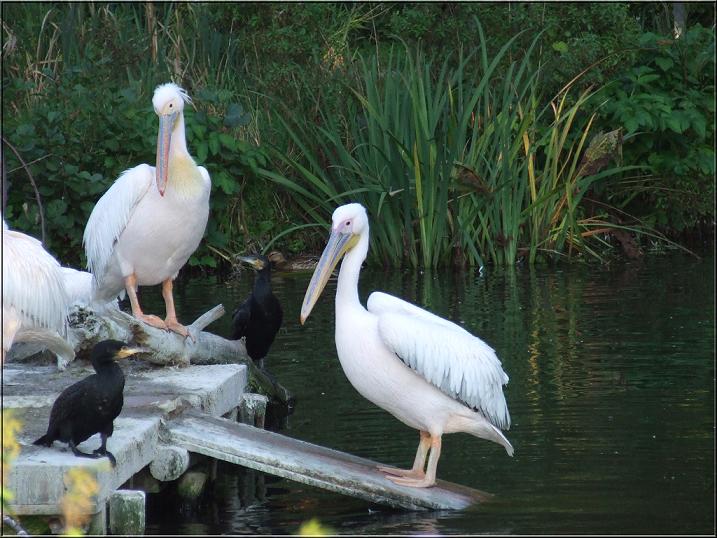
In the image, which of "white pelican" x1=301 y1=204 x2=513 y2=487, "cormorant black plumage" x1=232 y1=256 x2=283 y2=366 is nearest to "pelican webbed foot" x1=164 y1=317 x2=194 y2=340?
"cormorant black plumage" x1=232 y1=256 x2=283 y2=366

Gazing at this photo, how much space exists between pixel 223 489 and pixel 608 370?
2.61 m

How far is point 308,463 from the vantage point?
548 centimetres

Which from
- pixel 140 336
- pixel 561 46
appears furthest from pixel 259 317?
pixel 561 46

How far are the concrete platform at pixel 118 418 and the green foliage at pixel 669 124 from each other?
7538mm

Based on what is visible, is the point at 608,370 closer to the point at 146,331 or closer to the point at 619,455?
the point at 619,455

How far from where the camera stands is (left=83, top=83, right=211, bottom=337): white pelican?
6676 mm

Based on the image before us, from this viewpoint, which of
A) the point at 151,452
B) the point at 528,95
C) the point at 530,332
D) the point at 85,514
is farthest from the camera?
the point at 528,95

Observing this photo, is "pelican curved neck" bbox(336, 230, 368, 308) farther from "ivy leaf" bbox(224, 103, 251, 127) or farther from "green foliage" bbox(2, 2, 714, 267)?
"ivy leaf" bbox(224, 103, 251, 127)

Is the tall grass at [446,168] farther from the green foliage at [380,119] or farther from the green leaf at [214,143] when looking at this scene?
the green leaf at [214,143]

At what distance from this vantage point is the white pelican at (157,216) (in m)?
6.68

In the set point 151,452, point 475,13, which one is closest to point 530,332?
point 151,452

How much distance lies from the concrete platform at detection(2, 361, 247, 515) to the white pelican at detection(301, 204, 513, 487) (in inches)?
35.1

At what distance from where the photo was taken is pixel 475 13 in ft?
46.0

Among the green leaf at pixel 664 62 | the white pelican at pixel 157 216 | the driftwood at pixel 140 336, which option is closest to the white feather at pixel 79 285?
the white pelican at pixel 157 216
